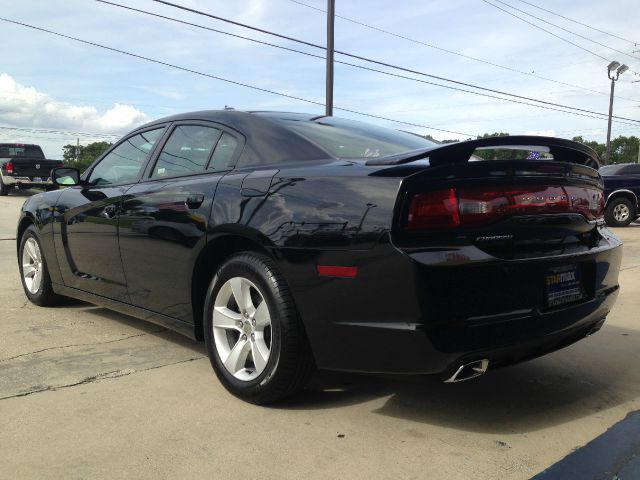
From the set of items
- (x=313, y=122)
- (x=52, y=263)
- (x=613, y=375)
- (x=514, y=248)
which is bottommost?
(x=613, y=375)

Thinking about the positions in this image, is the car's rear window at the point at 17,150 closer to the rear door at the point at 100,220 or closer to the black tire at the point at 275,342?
the rear door at the point at 100,220

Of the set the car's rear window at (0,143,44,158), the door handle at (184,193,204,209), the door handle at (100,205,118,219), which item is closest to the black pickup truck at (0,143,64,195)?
the car's rear window at (0,143,44,158)

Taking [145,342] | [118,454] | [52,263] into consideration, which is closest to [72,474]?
[118,454]

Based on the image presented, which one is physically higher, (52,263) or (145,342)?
(52,263)

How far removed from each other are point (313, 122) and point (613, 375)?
2325 mm

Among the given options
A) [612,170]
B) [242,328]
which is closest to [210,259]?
[242,328]

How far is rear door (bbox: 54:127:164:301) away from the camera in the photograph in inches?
160

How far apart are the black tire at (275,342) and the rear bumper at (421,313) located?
0.29 feet

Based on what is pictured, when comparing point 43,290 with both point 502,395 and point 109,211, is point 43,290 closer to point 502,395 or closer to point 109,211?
point 109,211

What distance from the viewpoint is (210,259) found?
335 cm

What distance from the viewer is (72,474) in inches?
92.2

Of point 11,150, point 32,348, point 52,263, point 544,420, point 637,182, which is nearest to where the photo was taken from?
point 544,420

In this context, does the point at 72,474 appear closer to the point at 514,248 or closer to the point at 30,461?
the point at 30,461

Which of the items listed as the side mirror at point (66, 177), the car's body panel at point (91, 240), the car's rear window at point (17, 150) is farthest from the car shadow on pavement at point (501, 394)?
the car's rear window at point (17, 150)
